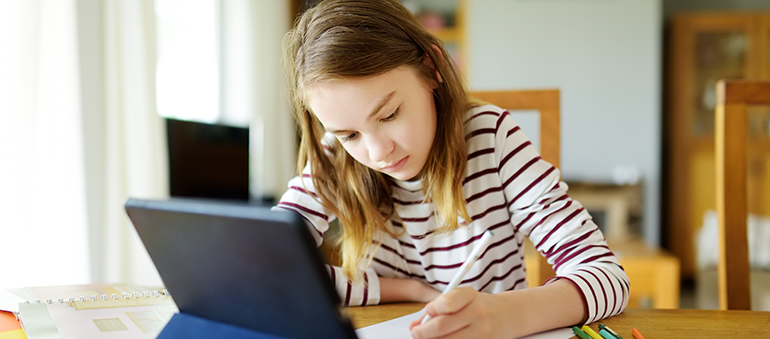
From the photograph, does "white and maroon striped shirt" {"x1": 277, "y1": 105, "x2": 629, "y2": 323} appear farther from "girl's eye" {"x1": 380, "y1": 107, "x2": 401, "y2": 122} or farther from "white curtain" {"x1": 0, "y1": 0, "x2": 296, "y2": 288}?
"white curtain" {"x1": 0, "y1": 0, "x2": 296, "y2": 288}

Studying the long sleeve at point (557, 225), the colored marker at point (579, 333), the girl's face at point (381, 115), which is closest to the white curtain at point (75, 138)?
the girl's face at point (381, 115)

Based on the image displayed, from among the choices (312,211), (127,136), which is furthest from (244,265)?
(127,136)

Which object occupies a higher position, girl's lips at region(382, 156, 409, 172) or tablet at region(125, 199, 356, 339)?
girl's lips at region(382, 156, 409, 172)

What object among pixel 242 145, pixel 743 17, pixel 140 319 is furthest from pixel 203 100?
pixel 743 17

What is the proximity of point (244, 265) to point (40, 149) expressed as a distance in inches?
46.7

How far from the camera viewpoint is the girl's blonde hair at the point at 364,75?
2.09 feet

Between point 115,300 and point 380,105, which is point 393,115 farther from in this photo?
point 115,300

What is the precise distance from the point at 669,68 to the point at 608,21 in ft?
1.81

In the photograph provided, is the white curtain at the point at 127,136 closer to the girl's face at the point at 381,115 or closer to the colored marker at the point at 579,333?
the girl's face at the point at 381,115

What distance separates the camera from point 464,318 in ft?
1.60

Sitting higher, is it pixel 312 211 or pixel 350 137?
pixel 350 137

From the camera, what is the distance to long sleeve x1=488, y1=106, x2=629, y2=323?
2.00 feet

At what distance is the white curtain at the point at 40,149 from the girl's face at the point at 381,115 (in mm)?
921

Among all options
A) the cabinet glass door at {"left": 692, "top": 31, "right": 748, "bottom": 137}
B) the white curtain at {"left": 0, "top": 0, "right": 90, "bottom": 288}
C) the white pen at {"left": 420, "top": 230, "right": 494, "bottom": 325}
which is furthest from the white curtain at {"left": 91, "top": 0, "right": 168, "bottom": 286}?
the cabinet glass door at {"left": 692, "top": 31, "right": 748, "bottom": 137}
